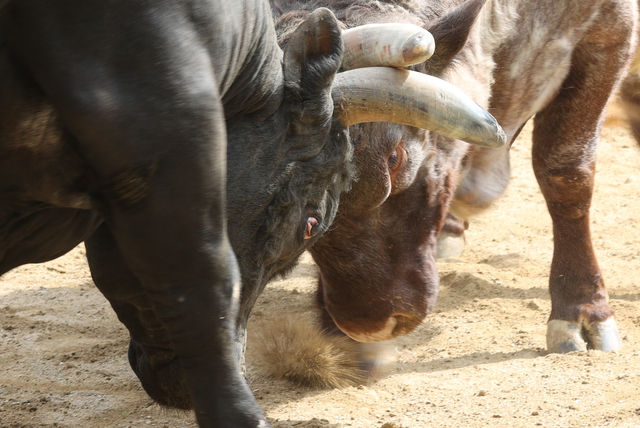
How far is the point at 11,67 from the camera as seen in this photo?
→ 1875 millimetres

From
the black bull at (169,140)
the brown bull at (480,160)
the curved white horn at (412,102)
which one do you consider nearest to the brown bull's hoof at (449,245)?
the brown bull at (480,160)

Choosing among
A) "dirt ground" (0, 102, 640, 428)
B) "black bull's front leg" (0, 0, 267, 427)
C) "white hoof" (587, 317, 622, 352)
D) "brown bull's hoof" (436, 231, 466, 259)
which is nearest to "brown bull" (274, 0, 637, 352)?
"white hoof" (587, 317, 622, 352)

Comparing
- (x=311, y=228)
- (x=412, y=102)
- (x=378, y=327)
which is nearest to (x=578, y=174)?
(x=378, y=327)

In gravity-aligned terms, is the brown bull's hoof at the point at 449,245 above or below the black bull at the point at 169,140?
below

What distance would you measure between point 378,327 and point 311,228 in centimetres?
144

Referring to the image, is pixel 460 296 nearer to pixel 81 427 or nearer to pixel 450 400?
pixel 450 400

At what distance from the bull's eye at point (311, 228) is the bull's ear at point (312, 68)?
0.33 m

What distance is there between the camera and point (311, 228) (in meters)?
2.77

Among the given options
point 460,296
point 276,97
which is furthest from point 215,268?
point 460,296

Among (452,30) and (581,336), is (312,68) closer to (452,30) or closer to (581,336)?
(452,30)

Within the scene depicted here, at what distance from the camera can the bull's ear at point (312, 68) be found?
256 centimetres

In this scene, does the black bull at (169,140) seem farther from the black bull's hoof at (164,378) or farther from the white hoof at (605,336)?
the white hoof at (605,336)

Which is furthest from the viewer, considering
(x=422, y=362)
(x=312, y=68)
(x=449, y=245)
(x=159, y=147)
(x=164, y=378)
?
(x=449, y=245)

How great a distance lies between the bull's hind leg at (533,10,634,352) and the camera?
463cm
